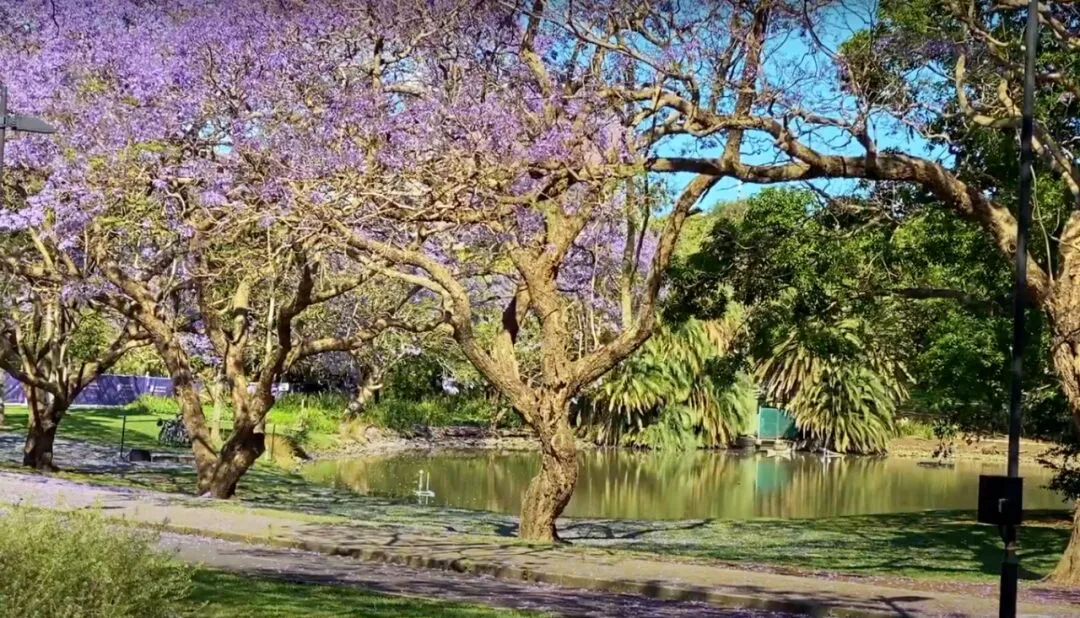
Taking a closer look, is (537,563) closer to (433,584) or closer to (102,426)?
(433,584)

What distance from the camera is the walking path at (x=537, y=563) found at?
1257 cm

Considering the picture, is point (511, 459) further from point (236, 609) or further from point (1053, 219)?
point (236, 609)

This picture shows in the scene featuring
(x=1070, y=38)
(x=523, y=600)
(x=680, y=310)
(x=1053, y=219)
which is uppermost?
(x=1070, y=38)

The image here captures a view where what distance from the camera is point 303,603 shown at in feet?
34.7

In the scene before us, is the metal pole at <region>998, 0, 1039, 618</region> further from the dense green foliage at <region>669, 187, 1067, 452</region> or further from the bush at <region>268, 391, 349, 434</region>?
the bush at <region>268, 391, 349, 434</region>

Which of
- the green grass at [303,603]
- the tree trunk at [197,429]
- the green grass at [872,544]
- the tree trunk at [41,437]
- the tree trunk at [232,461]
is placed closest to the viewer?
the green grass at [303,603]

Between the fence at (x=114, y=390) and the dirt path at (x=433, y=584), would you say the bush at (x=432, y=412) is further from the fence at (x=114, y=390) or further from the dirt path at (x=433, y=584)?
the dirt path at (x=433, y=584)

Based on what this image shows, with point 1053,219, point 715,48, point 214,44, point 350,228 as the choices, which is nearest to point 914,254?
point 1053,219

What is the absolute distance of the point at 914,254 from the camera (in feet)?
68.1

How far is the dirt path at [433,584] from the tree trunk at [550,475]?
2.97m

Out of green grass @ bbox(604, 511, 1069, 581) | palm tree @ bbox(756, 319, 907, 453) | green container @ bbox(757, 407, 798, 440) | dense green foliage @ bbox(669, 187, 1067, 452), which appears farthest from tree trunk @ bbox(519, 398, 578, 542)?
Answer: green container @ bbox(757, 407, 798, 440)

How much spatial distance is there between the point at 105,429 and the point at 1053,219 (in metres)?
32.0

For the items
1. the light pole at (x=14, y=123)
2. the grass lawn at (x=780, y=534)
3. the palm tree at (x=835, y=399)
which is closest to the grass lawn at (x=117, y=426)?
the grass lawn at (x=780, y=534)

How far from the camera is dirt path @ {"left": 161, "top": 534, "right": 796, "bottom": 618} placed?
39.0 feet
